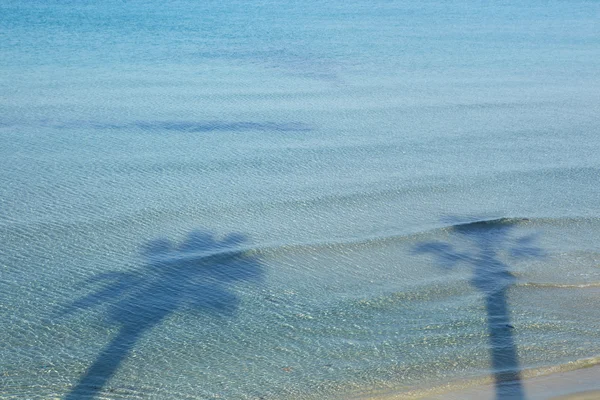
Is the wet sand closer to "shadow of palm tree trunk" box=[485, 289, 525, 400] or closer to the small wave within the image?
"shadow of palm tree trunk" box=[485, 289, 525, 400]

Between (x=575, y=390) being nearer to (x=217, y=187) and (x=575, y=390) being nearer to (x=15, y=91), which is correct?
(x=217, y=187)

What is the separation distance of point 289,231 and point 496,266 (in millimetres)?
2281

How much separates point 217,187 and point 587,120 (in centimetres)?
792

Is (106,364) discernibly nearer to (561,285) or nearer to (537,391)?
(537,391)

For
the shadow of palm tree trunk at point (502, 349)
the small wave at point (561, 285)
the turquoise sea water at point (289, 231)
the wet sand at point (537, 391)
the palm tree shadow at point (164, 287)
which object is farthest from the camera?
the small wave at point (561, 285)

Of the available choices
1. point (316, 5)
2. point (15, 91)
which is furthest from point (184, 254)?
point (316, 5)

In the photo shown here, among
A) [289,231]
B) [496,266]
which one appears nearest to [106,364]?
[289,231]

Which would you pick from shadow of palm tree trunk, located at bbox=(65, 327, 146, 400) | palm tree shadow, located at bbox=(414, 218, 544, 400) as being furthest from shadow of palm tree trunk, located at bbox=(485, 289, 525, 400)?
shadow of palm tree trunk, located at bbox=(65, 327, 146, 400)

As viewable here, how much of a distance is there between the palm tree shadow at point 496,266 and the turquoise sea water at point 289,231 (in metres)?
0.03

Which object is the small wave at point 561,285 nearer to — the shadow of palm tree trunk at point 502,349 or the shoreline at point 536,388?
the shadow of palm tree trunk at point 502,349

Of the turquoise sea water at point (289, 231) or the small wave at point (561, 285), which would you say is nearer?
the turquoise sea water at point (289, 231)

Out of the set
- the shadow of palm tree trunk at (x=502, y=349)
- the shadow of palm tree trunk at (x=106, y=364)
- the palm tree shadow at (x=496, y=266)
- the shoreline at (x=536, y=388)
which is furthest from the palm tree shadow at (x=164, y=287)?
the shadow of palm tree trunk at (x=502, y=349)

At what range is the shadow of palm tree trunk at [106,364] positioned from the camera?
571 cm

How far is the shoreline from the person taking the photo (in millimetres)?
5711
